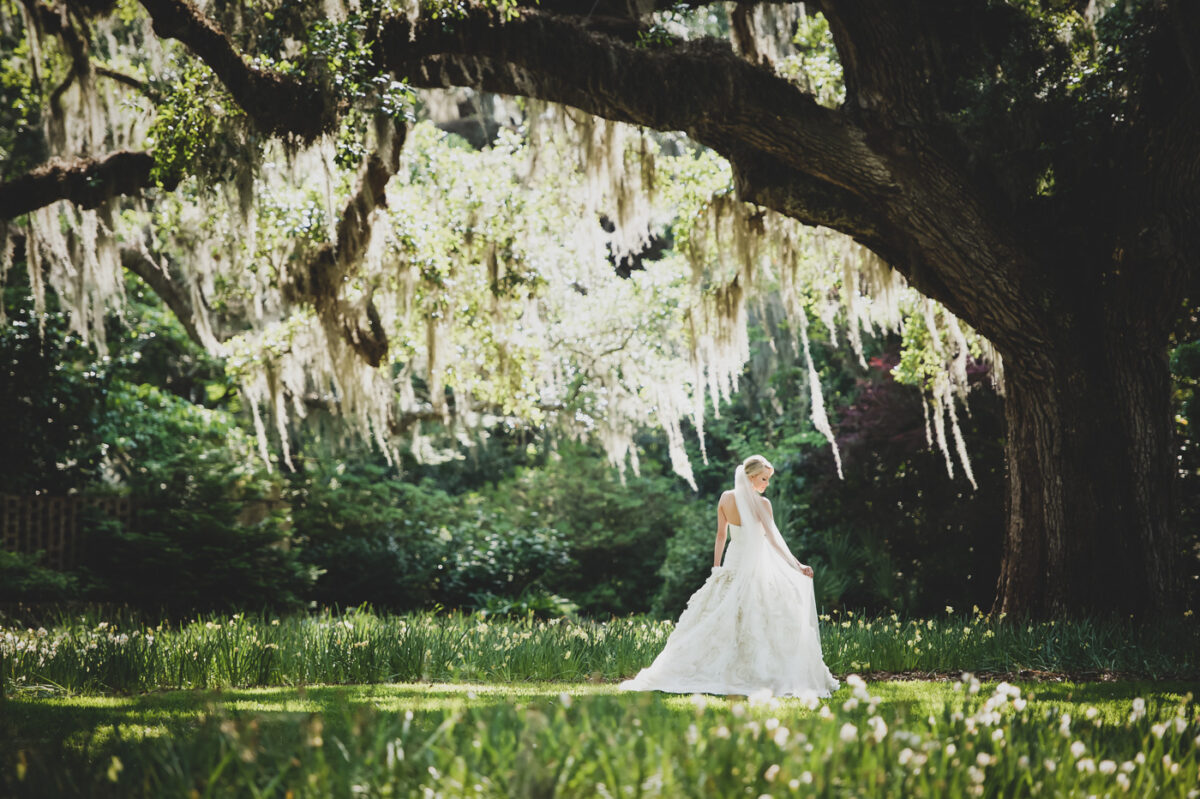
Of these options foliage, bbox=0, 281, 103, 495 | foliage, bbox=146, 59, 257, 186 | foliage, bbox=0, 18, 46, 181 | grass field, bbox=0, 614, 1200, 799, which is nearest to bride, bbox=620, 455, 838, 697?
grass field, bbox=0, 614, 1200, 799

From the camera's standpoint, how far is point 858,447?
12617 millimetres

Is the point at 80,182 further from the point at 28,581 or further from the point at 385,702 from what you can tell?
the point at 385,702

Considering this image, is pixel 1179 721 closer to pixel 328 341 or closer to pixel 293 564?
pixel 328 341

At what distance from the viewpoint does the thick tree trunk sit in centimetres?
694

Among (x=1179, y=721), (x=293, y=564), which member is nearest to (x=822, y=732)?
(x=1179, y=721)

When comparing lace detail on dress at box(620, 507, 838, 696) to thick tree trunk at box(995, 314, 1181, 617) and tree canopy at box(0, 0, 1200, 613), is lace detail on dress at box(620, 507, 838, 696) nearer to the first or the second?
thick tree trunk at box(995, 314, 1181, 617)

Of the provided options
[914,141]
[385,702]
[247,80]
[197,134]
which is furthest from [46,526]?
[914,141]

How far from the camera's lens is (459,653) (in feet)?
21.4

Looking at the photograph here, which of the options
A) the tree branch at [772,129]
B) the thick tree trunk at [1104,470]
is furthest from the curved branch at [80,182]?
the thick tree trunk at [1104,470]

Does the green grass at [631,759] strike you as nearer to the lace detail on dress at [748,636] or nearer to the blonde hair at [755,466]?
the lace detail on dress at [748,636]

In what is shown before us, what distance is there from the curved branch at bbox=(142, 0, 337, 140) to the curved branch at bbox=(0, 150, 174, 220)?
5.67 feet

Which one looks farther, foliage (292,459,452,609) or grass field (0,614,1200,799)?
foliage (292,459,452,609)

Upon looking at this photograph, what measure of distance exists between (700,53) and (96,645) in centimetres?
576

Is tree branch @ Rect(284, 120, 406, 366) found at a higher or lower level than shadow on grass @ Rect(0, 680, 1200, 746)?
higher
